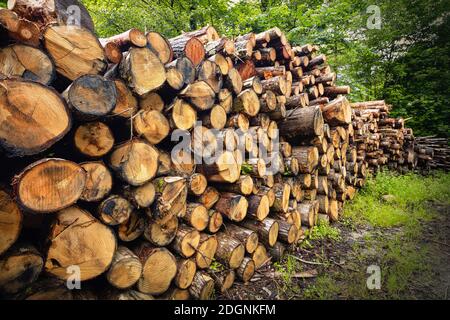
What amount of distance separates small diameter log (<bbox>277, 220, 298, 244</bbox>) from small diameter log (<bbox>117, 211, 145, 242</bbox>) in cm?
161

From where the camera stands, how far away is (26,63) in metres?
1.43

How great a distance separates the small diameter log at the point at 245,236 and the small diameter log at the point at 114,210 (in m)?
1.16

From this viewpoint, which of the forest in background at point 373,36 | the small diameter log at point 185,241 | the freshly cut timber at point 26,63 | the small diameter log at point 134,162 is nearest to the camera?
the freshly cut timber at point 26,63

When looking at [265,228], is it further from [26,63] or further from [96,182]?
[26,63]

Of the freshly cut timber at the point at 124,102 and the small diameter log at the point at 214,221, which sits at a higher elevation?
the freshly cut timber at the point at 124,102

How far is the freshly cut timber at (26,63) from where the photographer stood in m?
1.40

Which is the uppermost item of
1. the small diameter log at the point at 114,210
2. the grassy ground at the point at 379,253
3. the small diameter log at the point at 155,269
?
the small diameter log at the point at 114,210

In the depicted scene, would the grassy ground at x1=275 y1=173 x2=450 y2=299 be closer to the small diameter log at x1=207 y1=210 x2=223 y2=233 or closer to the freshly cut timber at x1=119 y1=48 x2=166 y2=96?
the small diameter log at x1=207 y1=210 x2=223 y2=233

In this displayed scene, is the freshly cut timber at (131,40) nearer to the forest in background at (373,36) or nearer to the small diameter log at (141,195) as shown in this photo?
the small diameter log at (141,195)

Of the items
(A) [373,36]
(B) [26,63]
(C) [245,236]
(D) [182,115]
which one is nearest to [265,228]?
(C) [245,236]

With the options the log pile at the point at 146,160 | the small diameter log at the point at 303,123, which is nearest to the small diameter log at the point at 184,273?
the log pile at the point at 146,160
